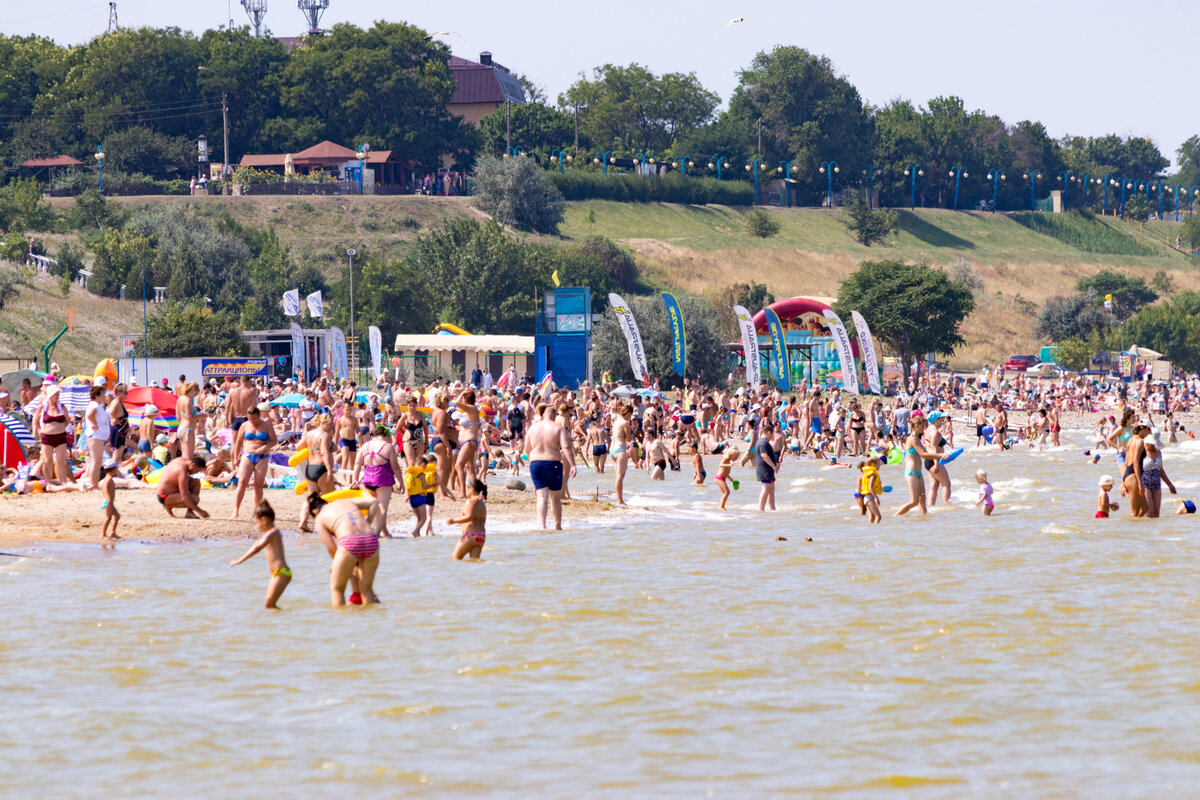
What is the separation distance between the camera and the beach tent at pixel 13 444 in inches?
627

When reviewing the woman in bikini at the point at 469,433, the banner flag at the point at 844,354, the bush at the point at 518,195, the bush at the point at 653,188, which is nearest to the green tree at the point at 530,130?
the bush at the point at 653,188

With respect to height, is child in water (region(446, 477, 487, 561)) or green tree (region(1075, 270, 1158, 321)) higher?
green tree (region(1075, 270, 1158, 321))

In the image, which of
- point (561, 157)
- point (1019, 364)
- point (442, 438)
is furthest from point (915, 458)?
point (561, 157)

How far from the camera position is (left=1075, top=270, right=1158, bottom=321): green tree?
79.1 m

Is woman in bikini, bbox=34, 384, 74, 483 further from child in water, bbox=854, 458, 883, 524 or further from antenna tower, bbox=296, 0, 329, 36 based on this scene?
antenna tower, bbox=296, 0, 329, 36

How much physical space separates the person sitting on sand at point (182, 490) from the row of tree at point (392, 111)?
7067cm

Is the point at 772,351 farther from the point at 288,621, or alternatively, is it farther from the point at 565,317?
the point at 288,621

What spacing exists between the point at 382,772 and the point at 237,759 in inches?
31.2

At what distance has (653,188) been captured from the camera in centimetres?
8981

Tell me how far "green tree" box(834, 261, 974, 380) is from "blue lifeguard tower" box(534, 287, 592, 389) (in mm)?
19653

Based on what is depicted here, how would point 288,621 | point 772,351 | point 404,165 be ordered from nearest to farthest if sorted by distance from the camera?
point 288,621
point 772,351
point 404,165

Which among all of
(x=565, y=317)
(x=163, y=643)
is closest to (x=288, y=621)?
(x=163, y=643)

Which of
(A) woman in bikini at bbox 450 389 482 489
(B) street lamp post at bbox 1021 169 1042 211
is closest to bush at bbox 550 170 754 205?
(B) street lamp post at bbox 1021 169 1042 211

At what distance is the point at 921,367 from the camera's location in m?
60.0
